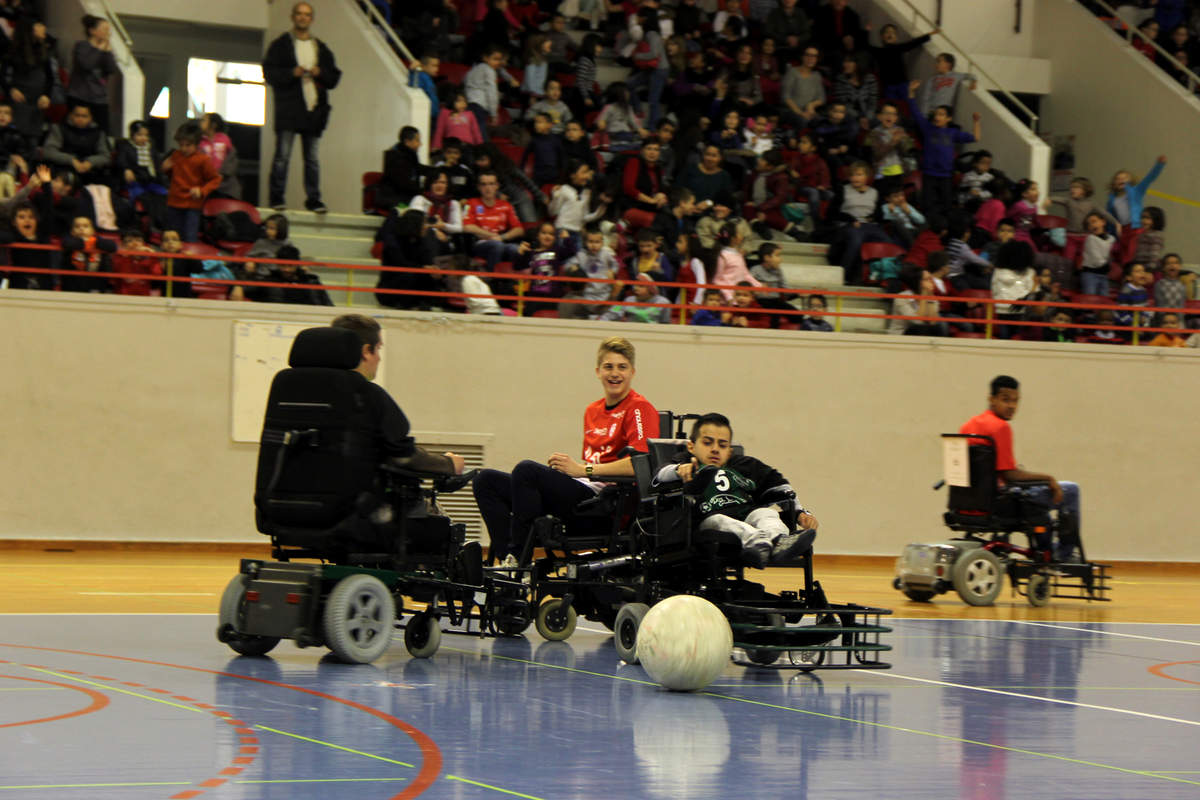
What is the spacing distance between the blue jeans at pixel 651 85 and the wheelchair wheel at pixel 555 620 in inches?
434

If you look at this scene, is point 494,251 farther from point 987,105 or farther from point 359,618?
point 359,618

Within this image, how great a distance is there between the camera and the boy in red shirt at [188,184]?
46.0ft

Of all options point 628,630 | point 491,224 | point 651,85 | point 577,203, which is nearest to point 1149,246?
point 651,85

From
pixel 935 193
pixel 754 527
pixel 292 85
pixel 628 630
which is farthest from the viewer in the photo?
pixel 935 193

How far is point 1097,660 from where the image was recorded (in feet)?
25.2

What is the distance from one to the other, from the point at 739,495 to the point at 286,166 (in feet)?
31.8

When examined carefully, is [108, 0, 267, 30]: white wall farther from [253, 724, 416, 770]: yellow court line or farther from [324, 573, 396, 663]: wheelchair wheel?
[253, 724, 416, 770]: yellow court line

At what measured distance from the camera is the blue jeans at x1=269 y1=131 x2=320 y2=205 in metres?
15.1

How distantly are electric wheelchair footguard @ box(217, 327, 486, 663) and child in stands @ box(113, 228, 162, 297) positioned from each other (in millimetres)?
7499

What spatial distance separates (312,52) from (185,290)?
2998 millimetres

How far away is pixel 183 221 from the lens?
1409 centimetres

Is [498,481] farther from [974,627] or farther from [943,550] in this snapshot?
[943,550]

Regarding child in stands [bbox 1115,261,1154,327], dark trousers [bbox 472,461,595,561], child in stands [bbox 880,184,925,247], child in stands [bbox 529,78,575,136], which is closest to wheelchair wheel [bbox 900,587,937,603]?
dark trousers [bbox 472,461,595,561]

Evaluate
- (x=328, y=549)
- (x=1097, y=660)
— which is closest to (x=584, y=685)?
(x=328, y=549)
